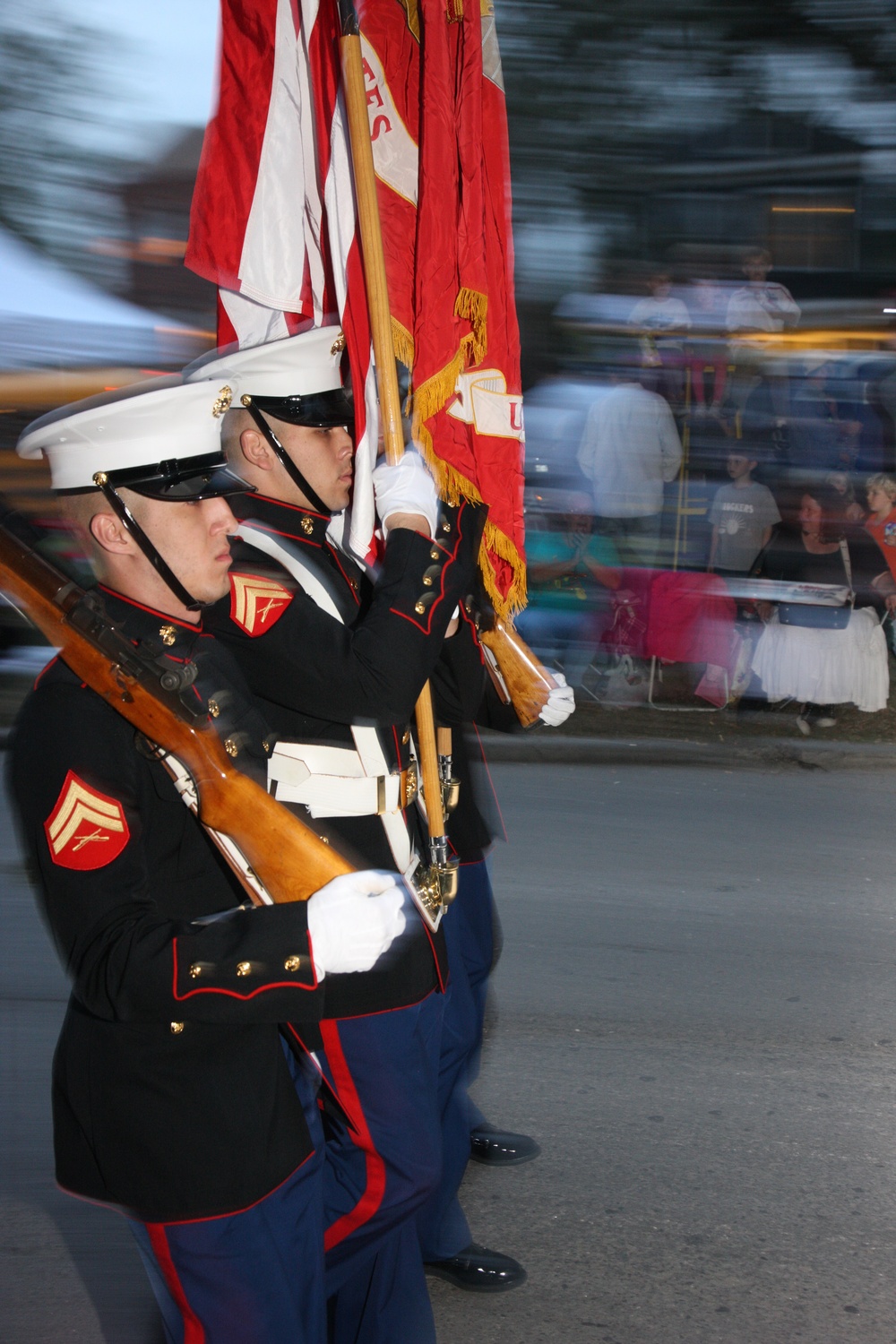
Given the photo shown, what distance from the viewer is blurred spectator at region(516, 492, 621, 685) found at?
807 cm

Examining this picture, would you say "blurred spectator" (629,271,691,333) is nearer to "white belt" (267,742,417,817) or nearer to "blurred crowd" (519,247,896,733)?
"blurred crowd" (519,247,896,733)

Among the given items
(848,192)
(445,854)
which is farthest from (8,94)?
(445,854)

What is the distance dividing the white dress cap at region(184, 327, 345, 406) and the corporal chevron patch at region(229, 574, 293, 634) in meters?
0.34

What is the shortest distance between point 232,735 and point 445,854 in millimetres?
826

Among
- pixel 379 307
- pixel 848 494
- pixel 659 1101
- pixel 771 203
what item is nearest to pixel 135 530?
pixel 379 307

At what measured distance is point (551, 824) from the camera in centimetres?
607

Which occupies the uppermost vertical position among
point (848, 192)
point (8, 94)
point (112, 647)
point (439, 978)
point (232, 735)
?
point (8, 94)

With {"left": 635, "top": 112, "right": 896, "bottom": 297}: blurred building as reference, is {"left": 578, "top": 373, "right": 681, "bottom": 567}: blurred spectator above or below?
below

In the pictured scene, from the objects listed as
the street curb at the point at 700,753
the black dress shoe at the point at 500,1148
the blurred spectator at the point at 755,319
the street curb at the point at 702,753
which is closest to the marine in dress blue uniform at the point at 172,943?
the black dress shoe at the point at 500,1148

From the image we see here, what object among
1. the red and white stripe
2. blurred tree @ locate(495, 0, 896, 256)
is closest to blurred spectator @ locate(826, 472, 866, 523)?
blurred tree @ locate(495, 0, 896, 256)

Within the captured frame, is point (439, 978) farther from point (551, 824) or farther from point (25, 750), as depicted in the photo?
point (551, 824)

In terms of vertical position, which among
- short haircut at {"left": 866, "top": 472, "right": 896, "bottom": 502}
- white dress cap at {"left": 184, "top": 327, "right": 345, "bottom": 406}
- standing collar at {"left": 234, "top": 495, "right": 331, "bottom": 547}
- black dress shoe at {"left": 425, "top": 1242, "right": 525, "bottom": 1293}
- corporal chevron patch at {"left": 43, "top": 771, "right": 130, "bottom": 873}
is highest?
white dress cap at {"left": 184, "top": 327, "right": 345, "bottom": 406}

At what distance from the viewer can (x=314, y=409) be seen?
2.42 meters

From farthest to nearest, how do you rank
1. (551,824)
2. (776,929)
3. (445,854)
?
(551,824) → (776,929) → (445,854)
